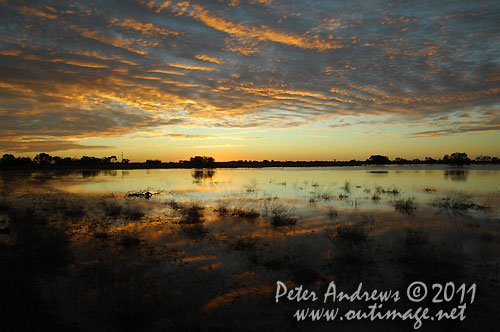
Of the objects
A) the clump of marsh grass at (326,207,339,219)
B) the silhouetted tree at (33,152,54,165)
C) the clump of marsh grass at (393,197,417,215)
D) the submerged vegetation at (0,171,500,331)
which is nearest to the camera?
the submerged vegetation at (0,171,500,331)

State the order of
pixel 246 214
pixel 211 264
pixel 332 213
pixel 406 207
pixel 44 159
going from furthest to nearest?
pixel 44 159 → pixel 406 207 → pixel 332 213 → pixel 246 214 → pixel 211 264

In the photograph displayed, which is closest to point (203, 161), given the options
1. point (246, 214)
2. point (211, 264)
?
point (246, 214)

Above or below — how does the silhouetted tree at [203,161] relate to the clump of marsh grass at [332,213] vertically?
above

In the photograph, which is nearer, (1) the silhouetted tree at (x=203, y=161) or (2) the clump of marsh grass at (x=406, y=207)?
(2) the clump of marsh grass at (x=406, y=207)

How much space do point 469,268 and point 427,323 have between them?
3.42 meters

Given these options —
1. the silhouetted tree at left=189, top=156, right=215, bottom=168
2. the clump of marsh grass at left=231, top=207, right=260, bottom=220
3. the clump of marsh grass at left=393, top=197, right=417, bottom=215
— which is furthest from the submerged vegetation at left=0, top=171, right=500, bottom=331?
the silhouetted tree at left=189, top=156, right=215, bottom=168

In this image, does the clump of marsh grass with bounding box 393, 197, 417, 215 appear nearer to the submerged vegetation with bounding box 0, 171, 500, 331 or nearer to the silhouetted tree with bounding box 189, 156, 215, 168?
the submerged vegetation with bounding box 0, 171, 500, 331

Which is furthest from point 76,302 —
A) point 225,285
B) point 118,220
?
point 118,220

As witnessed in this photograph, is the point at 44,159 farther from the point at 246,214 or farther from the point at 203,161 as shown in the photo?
the point at 246,214

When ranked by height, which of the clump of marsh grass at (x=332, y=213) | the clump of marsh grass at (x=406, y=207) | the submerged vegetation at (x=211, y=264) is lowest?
the submerged vegetation at (x=211, y=264)

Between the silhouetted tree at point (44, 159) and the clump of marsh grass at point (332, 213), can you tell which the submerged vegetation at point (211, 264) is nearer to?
the clump of marsh grass at point (332, 213)

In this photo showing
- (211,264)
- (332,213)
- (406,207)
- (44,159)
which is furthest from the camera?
(44,159)

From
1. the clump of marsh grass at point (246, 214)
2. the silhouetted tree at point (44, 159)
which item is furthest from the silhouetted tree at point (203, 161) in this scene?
the clump of marsh grass at point (246, 214)

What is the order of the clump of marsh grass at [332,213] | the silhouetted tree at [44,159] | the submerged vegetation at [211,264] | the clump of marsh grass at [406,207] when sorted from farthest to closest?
1. the silhouetted tree at [44,159]
2. the clump of marsh grass at [406,207]
3. the clump of marsh grass at [332,213]
4. the submerged vegetation at [211,264]
